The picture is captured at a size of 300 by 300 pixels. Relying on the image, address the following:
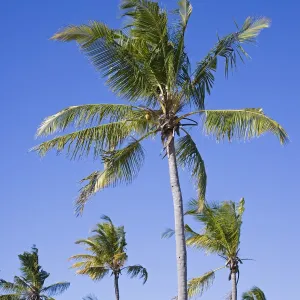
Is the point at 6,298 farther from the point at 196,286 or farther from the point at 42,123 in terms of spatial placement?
the point at 42,123

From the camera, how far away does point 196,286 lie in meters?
29.4

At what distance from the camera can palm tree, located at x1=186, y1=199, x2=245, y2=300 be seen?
28.7m

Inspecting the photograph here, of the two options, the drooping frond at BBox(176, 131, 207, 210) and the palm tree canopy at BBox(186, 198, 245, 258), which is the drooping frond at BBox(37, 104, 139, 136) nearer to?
the drooping frond at BBox(176, 131, 207, 210)

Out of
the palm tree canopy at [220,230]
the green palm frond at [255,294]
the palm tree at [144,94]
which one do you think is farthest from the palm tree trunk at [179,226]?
the green palm frond at [255,294]

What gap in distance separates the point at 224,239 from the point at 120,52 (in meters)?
13.9

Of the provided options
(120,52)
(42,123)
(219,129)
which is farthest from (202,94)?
(42,123)

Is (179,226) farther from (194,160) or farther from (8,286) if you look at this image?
(8,286)

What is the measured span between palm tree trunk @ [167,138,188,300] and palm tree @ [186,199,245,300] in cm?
1246

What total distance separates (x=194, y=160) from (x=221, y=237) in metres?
12.2

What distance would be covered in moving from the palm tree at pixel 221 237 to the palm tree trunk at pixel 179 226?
12.5 meters

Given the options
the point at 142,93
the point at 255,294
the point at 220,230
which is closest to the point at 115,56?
the point at 142,93

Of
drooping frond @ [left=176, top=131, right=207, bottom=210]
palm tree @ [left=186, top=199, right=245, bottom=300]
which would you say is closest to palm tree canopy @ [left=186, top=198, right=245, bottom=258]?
palm tree @ [left=186, top=199, right=245, bottom=300]

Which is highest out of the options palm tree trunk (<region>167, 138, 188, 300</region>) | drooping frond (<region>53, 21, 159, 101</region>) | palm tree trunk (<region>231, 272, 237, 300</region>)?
Result: drooping frond (<region>53, 21, 159, 101</region>)

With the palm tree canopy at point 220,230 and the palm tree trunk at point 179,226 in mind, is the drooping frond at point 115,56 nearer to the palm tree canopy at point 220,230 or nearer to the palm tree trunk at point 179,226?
the palm tree trunk at point 179,226
